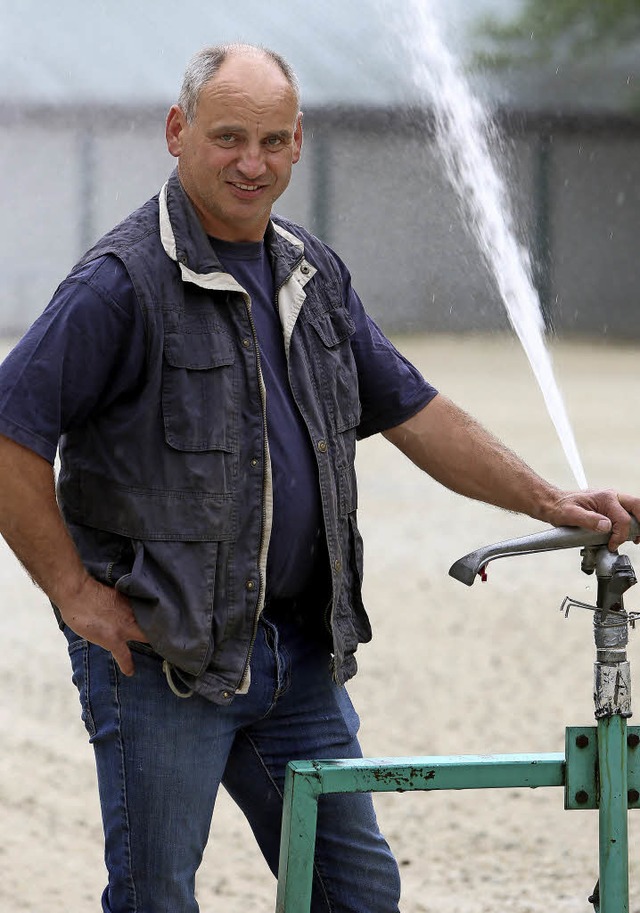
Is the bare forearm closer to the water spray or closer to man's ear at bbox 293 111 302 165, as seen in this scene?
man's ear at bbox 293 111 302 165

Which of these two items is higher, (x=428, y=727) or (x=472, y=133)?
(x=472, y=133)

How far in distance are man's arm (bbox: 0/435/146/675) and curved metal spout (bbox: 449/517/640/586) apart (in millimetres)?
342

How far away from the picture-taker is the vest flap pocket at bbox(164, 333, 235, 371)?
59.2 inches

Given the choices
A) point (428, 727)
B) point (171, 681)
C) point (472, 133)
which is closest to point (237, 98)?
point (171, 681)

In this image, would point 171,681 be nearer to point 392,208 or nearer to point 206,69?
point 206,69

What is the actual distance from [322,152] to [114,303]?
27.4ft

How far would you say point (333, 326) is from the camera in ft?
5.46

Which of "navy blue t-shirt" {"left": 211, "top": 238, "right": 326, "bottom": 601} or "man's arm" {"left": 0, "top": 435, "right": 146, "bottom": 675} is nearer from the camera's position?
"man's arm" {"left": 0, "top": 435, "right": 146, "bottom": 675}

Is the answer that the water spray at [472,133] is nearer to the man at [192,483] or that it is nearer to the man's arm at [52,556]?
the man at [192,483]

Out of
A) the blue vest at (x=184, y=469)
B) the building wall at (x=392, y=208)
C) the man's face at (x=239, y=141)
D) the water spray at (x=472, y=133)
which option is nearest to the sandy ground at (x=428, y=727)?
the blue vest at (x=184, y=469)

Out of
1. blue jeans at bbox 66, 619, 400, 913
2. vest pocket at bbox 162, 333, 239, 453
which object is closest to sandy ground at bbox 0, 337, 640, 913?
blue jeans at bbox 66, 619, 400, 913

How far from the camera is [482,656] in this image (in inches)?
164

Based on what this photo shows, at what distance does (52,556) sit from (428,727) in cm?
221

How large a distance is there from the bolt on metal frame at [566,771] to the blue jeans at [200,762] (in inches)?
4.0
